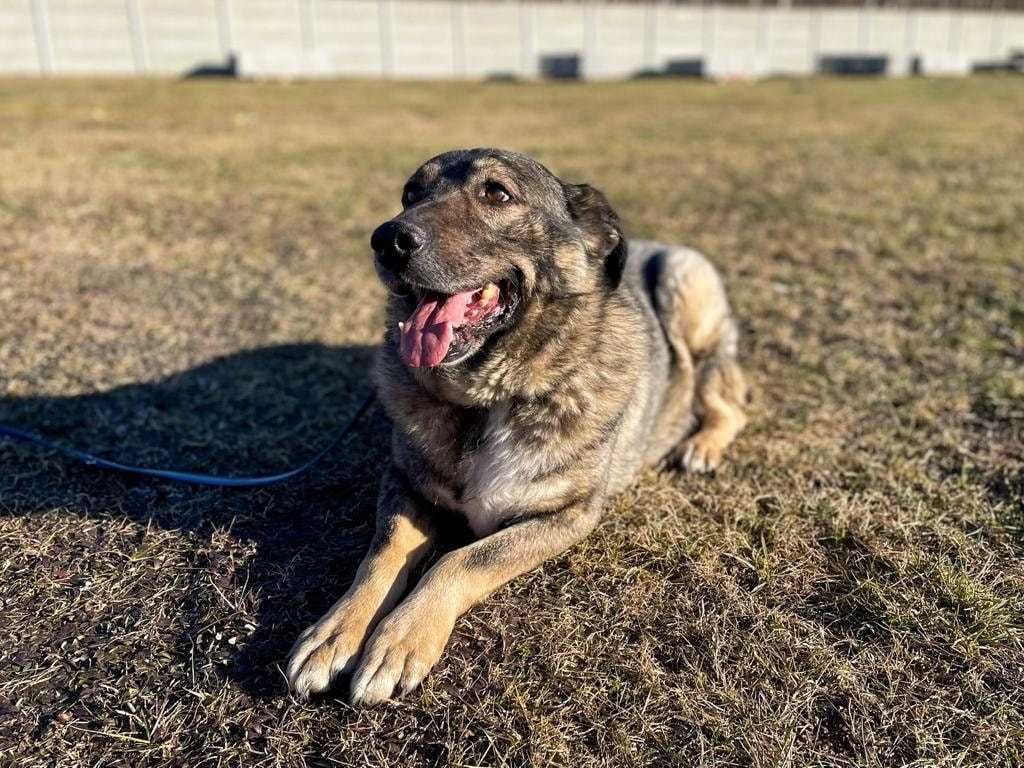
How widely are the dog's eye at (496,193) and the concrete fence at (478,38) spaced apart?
28609 millimetres

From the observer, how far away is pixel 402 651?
2.48m

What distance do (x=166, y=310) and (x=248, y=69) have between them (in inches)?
1015

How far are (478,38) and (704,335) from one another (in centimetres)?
3326

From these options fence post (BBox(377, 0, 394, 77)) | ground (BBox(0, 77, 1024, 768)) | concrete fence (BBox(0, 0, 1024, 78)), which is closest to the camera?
ground (BBox(0, 77, 1024, 768))

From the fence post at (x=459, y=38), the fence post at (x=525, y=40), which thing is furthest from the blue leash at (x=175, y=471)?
the fence post at (x=525, y=40)

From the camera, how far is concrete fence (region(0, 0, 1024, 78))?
90.1 ft

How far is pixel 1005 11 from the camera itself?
4609 centimetres

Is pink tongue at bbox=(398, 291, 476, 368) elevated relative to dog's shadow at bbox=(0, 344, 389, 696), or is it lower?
elevated

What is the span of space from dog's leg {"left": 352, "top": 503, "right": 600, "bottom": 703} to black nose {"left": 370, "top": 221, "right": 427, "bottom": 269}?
3.72 feet

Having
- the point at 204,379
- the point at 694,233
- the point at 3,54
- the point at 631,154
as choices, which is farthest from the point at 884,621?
the point at 3,54

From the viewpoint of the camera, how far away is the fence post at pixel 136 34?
91.7 ft

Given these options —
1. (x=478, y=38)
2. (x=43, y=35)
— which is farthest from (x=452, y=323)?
(x=478, y=38)

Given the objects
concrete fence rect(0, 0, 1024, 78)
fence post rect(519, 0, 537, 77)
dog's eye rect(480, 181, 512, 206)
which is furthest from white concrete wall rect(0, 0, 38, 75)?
dog's eye rect(480, 181, 512, 206)

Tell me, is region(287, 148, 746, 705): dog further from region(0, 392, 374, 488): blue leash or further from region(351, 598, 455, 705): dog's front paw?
region(0, 392, 374, 488): blue leash
